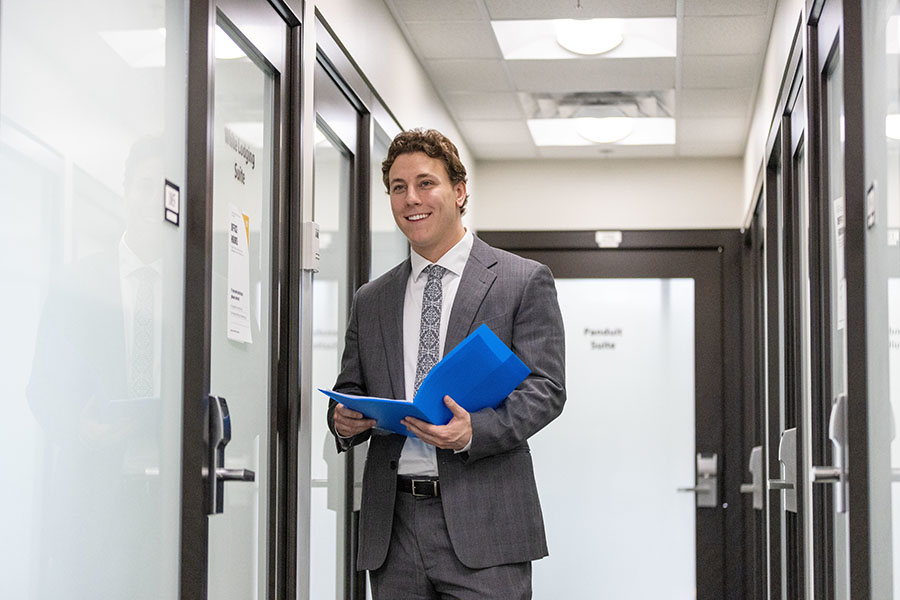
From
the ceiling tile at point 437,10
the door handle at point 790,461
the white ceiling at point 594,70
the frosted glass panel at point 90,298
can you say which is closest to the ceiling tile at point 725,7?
the white ceiling at point 594,70

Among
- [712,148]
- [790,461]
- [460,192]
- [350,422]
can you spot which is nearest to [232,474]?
[350,422]

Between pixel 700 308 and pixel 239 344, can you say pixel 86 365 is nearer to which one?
pixel 239 344

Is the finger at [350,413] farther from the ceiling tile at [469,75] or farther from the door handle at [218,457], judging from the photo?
the ceiling tile at [469,75]

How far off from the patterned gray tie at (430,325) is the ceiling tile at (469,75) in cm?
230

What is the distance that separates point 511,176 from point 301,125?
3440 millimetres

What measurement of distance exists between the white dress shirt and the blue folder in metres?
0.13

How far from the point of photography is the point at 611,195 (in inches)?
235

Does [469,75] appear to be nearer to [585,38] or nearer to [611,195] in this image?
[585,38]

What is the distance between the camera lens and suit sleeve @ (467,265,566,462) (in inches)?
82.8

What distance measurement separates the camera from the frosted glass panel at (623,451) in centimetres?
564

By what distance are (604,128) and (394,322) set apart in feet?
10.8

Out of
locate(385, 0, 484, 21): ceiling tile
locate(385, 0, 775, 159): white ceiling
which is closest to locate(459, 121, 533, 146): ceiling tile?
locate(385, 0, 775, 159): white ceiling

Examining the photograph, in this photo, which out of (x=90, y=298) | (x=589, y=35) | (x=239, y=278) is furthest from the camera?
(x=589, y=35)

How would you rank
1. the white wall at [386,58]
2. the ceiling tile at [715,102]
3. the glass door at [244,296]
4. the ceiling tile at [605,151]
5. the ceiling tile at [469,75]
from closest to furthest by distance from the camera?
the glass door at [244,296]
the white wall at [386,58]
the ceiling tile at [469,75]
the ceiling tile at [715,102]
the ceiling tile at [605,151]
